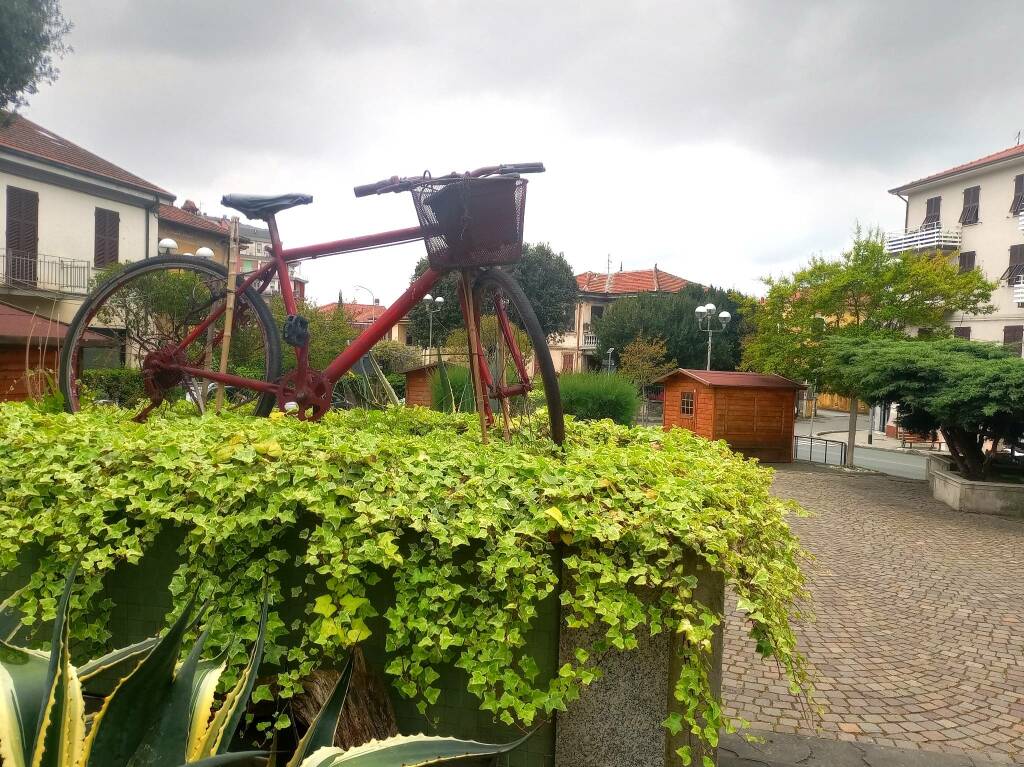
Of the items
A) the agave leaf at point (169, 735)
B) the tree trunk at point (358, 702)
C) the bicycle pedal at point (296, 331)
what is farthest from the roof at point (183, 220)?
the agave leaf at point (169, 735)

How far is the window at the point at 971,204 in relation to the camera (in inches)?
1160

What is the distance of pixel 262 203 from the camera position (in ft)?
12.3

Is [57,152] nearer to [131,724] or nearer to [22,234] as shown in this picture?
[22,234]

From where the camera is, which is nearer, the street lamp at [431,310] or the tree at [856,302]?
the street lamp at [431,310]

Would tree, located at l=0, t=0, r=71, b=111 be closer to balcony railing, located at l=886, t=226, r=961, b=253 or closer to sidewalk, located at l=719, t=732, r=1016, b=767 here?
sidewalk, located at l=719, t=732, r=1016, b=767

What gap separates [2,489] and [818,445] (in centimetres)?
2544

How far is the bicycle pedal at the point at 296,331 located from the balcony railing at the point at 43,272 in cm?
2074

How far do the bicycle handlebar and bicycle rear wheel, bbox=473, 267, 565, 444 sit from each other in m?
0.44

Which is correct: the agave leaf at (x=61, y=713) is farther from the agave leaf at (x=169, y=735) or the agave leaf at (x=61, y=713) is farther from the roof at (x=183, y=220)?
the roof at (x=183, y=220)

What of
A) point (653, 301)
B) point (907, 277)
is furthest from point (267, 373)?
point (653, 301)

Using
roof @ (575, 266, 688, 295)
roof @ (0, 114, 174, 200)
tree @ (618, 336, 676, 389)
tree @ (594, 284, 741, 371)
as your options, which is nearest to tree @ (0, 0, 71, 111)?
roof @ (0, 114, 174, 200)

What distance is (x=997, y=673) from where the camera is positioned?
14.9ft

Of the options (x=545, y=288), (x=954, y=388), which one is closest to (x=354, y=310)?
(x=545, y=288)

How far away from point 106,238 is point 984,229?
32.6 metres
